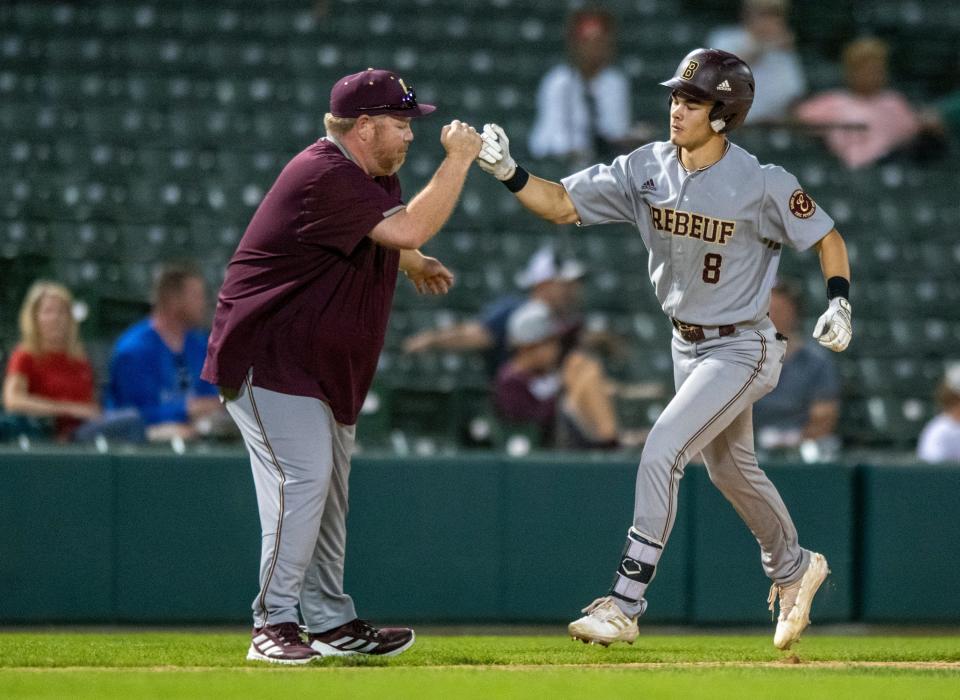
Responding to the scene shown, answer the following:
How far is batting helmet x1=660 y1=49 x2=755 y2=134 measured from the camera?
200 inches

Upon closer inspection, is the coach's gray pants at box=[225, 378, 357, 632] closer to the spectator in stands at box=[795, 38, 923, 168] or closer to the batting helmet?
the batting helmet

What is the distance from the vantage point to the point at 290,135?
34.4 ft

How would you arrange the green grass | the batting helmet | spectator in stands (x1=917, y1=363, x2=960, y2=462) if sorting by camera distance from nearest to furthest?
the green grass < the batting helmet < spectator in stands (x1=917, y1=363, x2=960, y2=462)

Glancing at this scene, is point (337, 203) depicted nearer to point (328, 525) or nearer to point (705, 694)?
point (328, 525)

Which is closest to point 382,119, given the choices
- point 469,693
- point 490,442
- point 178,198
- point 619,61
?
point 469,693

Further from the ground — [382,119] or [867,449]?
[382,119]

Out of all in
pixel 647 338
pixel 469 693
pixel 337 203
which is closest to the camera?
pixel 469 693

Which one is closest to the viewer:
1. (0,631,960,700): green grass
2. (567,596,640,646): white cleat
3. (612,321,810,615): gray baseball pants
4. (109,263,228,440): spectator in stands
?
(0,631,960,700): green grass

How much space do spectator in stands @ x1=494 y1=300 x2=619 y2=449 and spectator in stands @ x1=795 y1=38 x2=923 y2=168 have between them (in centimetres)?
336

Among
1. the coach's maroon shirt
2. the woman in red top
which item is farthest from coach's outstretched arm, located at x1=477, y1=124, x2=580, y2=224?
the woman in red top

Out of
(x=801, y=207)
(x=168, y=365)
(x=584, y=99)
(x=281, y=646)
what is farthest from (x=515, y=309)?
(x=281, y=646)

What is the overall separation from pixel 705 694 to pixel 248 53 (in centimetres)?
793

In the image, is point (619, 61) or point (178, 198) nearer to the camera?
point (178, 198)

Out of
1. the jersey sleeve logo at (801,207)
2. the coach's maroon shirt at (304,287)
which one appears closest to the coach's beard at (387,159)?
the coach's maroon shirt at (304,287)
